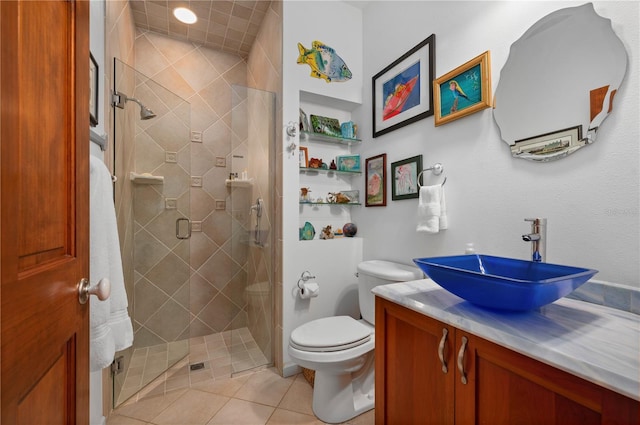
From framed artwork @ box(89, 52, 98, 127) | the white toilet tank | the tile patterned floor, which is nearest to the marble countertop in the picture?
the white toilet tank

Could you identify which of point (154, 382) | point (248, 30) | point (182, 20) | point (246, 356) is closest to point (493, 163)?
point (246, 356)

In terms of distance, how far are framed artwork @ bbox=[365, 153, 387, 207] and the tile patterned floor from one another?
1335mm

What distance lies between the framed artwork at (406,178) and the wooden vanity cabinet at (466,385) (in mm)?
867

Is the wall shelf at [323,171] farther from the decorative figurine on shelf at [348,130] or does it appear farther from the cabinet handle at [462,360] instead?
the cabinet handle at [462,360]

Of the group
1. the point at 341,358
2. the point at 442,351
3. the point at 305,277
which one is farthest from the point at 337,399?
the point at 442,351

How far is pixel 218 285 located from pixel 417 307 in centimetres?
214

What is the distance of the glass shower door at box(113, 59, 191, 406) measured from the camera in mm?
1759

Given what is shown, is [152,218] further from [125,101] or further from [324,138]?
[324,138]

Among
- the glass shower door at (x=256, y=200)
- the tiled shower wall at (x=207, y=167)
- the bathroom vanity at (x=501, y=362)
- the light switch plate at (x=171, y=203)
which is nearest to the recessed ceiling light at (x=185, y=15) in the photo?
the tiled shower wall at (x=207, y=167)

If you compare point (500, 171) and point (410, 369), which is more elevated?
point (500, 171)

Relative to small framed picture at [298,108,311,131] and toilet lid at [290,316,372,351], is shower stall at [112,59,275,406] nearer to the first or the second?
small framed picture at [298,108,311,131]

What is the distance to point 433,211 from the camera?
1.48 meters

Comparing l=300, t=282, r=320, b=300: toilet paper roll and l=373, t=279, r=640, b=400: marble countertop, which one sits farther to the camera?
l=300, t=282, r=320, b=300: toilet paper roll

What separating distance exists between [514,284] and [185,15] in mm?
2820
